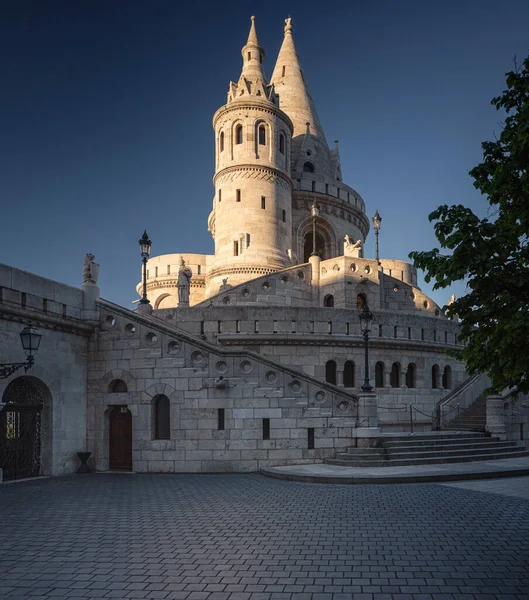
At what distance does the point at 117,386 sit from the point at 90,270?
404cm

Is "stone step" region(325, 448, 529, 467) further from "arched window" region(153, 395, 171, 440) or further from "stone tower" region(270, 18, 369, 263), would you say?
"stone tower" region(270, 18, 369, 263)

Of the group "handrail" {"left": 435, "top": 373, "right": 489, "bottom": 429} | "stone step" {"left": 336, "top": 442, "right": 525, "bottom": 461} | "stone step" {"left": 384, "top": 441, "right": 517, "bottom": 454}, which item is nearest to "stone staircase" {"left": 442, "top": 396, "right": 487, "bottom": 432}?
"handrail" {"left": 435, "top": 373, "right": 489, "bottom": 429}

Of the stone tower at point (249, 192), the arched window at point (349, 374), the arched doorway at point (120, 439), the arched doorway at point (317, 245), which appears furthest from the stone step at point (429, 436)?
the arched doorway at point (317, 245)

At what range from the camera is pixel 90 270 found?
62.7ft

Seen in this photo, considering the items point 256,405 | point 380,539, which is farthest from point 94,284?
point 380,539

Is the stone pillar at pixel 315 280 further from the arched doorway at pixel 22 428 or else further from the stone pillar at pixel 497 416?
the arched doorway at pixel 22 428

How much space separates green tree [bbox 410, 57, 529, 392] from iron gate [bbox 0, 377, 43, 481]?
12.6 m

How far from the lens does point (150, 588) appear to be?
6.81 metres

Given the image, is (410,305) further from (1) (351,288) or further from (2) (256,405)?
(2) (256,405)

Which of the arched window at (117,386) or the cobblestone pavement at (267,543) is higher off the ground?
the arched window at (117,386)

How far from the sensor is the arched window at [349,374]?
24.6 m

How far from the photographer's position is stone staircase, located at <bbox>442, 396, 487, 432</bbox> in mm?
22453

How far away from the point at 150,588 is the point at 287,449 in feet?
35.2

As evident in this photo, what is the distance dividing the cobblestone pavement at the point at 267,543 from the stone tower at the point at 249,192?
2563 cm
